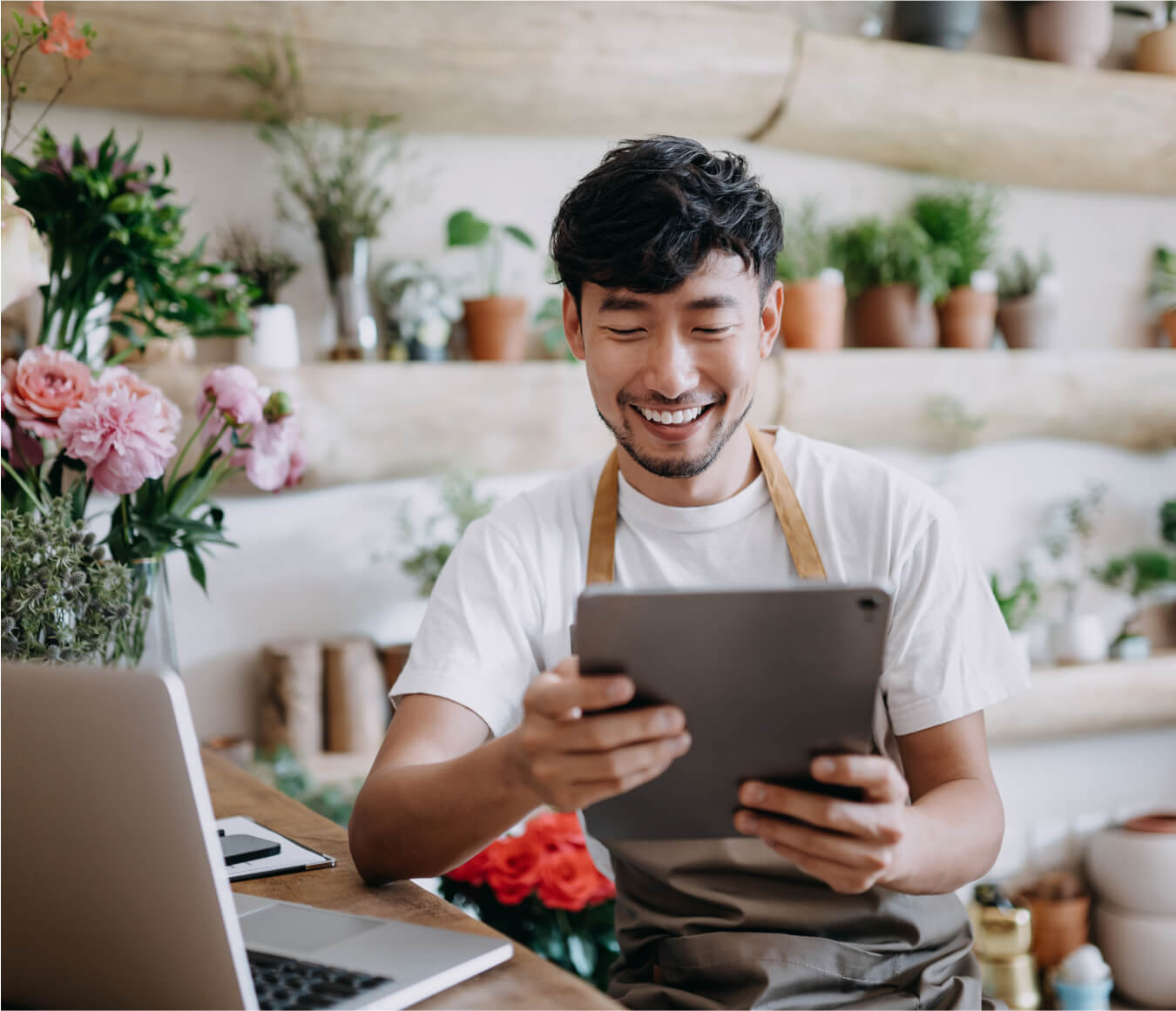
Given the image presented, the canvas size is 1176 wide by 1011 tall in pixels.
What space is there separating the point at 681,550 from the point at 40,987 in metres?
0.80

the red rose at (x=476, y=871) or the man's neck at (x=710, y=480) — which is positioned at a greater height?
the man's neck at (x=710, y=480)

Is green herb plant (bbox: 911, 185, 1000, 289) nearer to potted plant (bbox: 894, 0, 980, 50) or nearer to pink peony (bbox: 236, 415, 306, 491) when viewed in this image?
potted plant (bbox: 894, 0, 980, 50)

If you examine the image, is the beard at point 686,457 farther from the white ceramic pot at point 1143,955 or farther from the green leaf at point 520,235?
the white ceramic pot at point 1143,955

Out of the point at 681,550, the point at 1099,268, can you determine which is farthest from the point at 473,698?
the point at 1099,268

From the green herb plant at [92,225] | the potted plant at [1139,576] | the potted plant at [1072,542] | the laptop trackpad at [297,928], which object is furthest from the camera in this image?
the potted plant at [1072,542]

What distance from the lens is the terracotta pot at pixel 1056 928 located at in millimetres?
3133

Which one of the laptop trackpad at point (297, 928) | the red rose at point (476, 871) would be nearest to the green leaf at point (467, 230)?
the red rose at point (476, 871)

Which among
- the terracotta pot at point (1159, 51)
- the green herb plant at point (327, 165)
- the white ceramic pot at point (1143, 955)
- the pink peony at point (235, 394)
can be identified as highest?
the terracotta pot at point (1159, 51)

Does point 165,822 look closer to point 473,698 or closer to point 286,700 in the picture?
point 473,698

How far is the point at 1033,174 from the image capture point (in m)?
3.16

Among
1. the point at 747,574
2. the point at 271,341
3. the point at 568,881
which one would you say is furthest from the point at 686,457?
the point at 271,341

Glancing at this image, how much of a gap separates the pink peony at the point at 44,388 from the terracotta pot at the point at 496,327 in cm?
133

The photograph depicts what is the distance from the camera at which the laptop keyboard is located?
2.62ft

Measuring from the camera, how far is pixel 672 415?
1.29m
